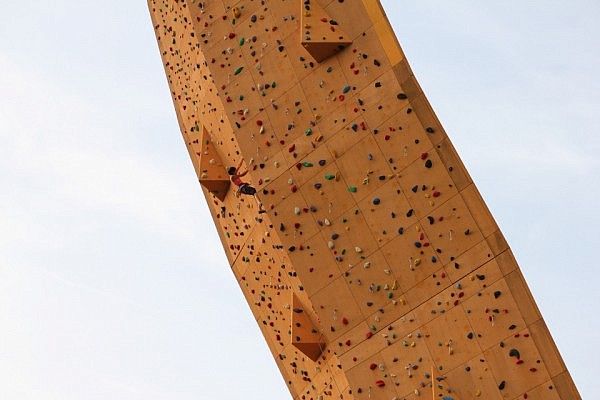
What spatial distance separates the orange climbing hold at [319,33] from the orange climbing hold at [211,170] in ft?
8.43

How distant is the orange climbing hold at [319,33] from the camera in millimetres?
14641

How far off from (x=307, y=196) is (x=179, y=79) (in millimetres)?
3693

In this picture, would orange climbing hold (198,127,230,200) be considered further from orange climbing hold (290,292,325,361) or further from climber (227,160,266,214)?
orange climbing hold (290,292,325,361)

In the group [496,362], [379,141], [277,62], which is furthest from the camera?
[277,62]

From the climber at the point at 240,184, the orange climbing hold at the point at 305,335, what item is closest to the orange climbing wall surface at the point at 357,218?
the orange climbing hold at the point at 305,335

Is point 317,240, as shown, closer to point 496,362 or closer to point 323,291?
point 323,291

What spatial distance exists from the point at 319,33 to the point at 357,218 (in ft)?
7.86

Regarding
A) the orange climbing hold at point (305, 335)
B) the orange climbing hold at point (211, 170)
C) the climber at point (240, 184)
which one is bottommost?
the orange climbing hold at point (305, 335)

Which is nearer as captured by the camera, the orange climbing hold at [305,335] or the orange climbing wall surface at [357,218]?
the orange climbing wall surface at [357,218]

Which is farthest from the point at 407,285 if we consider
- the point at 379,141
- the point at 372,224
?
the point at 379,141

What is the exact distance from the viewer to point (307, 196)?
14969 mm

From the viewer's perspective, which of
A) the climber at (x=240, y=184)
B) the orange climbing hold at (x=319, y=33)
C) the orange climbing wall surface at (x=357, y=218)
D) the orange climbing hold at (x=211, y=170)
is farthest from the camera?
the orange climbing hold at (x=211, y=170)

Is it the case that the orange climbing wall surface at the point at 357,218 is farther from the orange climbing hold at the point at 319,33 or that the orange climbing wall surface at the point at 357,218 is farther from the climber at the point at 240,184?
the climber at the point at 240,184

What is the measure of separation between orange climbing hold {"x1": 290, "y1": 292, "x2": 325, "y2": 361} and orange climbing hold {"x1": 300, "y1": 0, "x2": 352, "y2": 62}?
341cm
